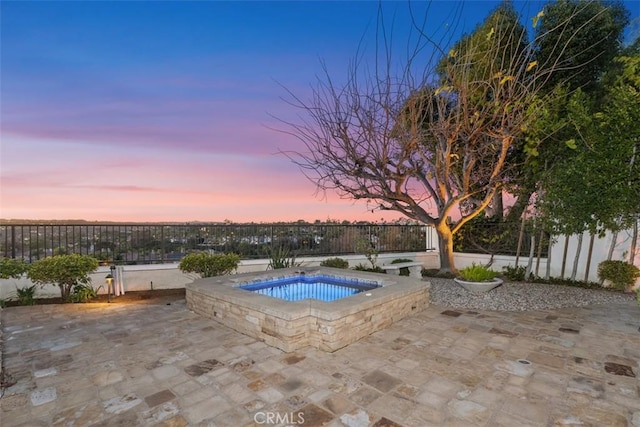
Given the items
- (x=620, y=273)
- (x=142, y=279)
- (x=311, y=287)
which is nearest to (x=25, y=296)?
(x=142, y=279)

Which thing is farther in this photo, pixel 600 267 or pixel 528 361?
pixel 600 267

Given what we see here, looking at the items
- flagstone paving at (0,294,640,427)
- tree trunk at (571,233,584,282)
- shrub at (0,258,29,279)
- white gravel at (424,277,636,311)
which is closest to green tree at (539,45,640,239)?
tree trunk at (571,233,584,282)

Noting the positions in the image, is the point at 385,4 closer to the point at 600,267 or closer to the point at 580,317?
the point at 580,317

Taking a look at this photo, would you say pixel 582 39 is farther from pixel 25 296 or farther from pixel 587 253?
pixel 25 296

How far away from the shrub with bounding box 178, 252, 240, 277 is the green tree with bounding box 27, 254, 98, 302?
5.42 ft

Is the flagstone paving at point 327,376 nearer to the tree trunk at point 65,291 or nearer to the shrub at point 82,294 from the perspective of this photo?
the shrub at point 82,294

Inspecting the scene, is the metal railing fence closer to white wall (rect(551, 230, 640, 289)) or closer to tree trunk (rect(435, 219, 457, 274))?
tree trunk (rect(435, 219, 457, 274))

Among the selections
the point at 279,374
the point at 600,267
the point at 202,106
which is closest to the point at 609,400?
the point at 279,374

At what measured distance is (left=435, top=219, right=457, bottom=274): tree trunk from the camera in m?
8.96

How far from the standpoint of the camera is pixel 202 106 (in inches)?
314

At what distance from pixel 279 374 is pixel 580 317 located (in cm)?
493

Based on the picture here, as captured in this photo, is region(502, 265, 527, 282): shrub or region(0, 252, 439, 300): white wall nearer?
region(0, 252, 439, 300): white wall

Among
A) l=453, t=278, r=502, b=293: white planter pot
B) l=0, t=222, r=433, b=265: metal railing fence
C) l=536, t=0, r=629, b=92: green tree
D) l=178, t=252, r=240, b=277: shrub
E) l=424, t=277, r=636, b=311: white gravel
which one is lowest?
l=424, t=277, r=636, b=311: white gravel

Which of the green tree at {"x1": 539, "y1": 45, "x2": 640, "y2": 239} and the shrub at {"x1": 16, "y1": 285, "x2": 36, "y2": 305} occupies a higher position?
the green tree at {"x1": 539, "y1": 45, "x2": 640, "y2": 239}
